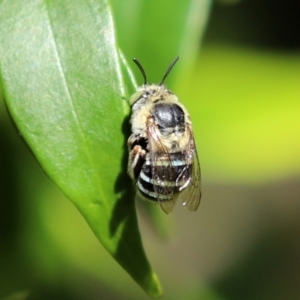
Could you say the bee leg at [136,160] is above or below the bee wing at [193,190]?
above

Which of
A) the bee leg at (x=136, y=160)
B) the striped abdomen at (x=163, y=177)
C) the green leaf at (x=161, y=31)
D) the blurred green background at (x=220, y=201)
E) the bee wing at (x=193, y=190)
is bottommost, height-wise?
the blurred green background at (x=220, y=201)

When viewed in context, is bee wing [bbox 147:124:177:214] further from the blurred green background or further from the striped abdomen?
the blurred green background

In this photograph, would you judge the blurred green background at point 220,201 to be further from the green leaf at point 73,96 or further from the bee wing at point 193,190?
the green leaf at point 73,96

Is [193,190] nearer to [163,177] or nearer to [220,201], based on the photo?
[163,177]

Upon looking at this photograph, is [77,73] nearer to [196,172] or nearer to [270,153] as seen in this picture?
[196,172]

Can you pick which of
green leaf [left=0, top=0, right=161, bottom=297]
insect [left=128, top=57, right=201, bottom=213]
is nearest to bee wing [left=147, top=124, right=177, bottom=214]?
insect [left=128, top=57, right=201, bottom=213]

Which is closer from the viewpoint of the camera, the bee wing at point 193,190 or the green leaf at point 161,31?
the bee wing at point 193,190

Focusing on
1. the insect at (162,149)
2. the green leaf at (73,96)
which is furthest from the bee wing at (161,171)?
the green leaf at (73,96)
